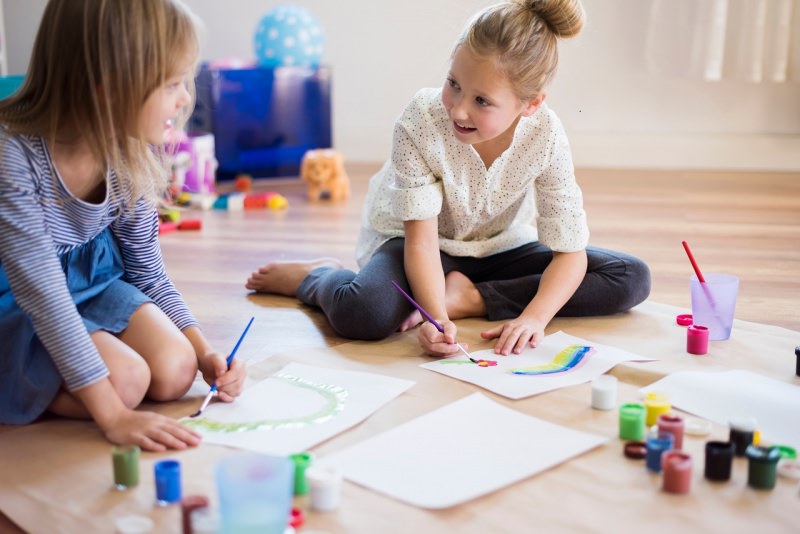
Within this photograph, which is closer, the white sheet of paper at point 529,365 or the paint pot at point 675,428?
the paint pot at point 675,428

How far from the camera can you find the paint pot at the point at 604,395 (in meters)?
1.17

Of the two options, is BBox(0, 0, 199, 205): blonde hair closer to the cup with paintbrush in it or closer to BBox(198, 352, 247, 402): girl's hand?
BBox(198, 352, 247, 402): girl's hand

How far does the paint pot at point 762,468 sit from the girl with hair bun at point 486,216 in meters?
0.45

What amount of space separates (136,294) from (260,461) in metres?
0.51

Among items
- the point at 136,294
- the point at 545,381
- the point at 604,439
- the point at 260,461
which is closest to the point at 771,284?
the point at 545,381

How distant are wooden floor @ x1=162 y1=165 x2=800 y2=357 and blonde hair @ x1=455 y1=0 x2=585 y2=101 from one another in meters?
0.49

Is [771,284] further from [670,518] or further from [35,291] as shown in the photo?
[35,291]

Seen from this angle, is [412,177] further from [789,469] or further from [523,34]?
[789,469]

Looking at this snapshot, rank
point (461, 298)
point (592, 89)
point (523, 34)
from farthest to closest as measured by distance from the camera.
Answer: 1. point (592, 89)
2. point (461, 298)
3. point (523, 34)

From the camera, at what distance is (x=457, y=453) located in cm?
104

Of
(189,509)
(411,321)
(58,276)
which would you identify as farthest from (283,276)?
(189,509)

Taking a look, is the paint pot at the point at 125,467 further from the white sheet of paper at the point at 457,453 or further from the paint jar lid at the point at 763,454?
the paint jar lid at the point at 763,454

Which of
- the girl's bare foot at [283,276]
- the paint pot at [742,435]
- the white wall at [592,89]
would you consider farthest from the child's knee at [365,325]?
the white wall at [592,89]

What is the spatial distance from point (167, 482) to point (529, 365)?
0.57 metres
